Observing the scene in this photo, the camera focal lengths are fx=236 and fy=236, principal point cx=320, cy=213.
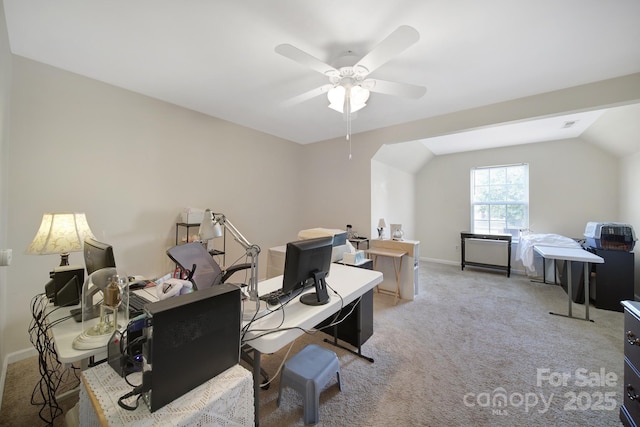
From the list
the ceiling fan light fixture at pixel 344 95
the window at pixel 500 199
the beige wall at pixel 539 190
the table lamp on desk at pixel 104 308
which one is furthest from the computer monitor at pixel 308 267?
the window at pixel 500 199

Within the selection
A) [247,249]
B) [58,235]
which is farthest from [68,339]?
[247,249]

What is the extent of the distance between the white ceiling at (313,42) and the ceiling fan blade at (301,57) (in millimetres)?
245

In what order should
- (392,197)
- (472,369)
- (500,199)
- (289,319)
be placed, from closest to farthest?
1. (289,319)
2. (472,369)
3. (392,197)
4. (500,199)

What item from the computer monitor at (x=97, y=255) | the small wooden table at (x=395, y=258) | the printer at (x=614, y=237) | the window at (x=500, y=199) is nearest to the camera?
the computer monitor at (x=97, y=255)

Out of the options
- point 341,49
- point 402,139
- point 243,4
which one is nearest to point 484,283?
point 402,139

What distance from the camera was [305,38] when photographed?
1.72m

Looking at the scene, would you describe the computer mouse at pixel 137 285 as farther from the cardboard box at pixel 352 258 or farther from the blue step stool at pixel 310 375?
the cardboard box at pixel 352 258

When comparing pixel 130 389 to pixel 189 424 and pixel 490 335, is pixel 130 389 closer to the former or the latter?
pixel 189 424

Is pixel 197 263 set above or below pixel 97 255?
below

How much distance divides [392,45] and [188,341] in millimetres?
1795

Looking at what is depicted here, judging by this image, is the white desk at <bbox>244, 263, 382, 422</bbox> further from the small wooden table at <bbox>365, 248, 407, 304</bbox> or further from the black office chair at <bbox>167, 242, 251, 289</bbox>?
the small wooden table at <bbox>365, 248, 407, 304</bbox>

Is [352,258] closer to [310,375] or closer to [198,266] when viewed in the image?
[310,375]

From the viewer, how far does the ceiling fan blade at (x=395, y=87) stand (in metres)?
1.79

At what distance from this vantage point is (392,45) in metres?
1.39
